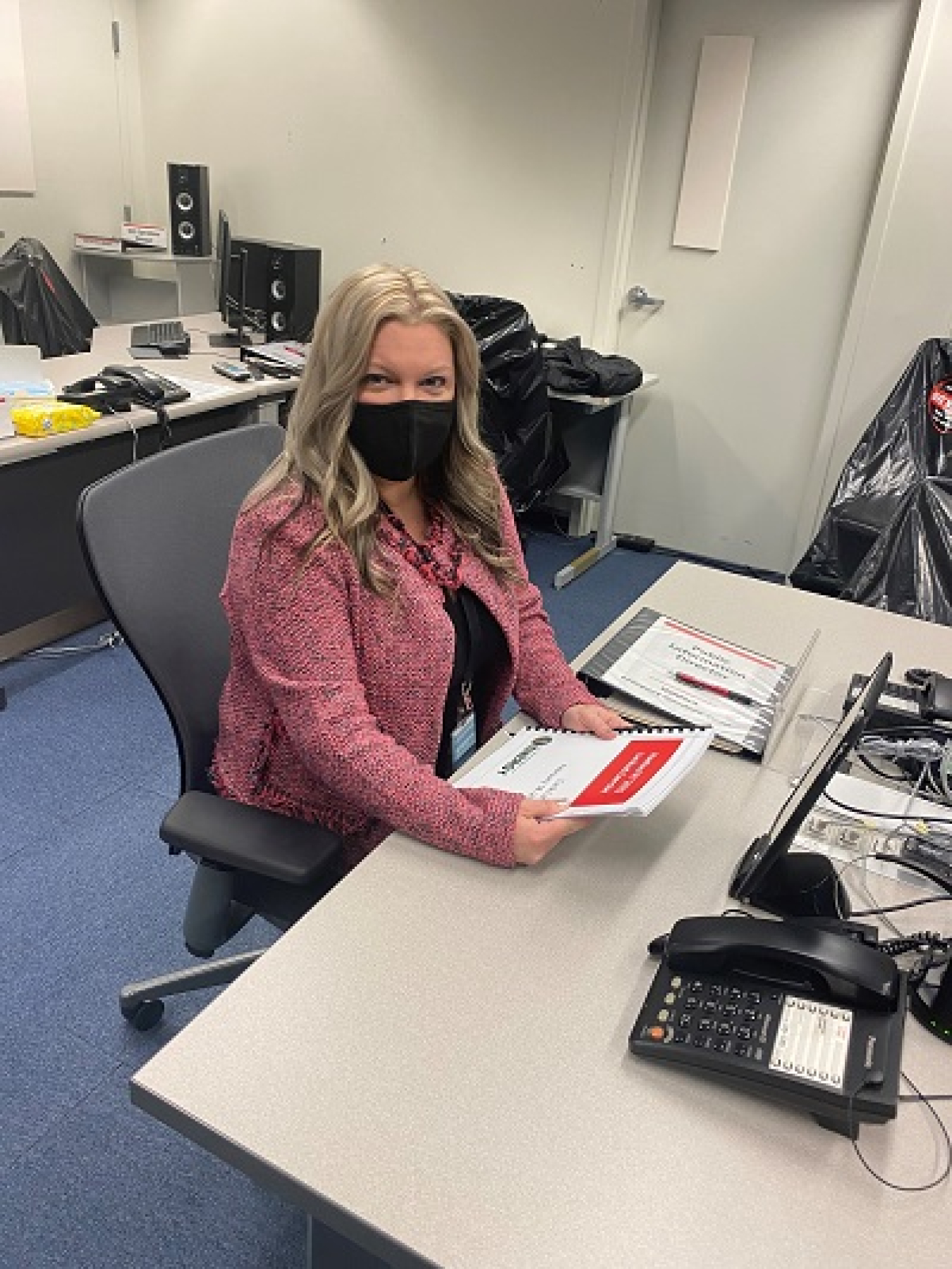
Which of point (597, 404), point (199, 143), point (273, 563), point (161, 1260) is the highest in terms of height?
Result: point (199, 143)

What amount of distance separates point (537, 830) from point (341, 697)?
0.94ft

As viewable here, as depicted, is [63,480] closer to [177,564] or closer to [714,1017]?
[177,564]

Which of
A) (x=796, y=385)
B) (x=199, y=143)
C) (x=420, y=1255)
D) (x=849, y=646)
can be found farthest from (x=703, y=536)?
(x=420, y=1255)

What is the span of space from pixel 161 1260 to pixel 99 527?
3.42 feet

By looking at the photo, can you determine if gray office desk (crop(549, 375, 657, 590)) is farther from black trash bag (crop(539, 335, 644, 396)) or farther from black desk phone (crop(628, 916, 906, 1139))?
black desk phone (crop(628, 916, 906, 1139))

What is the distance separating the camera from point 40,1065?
1642 mm

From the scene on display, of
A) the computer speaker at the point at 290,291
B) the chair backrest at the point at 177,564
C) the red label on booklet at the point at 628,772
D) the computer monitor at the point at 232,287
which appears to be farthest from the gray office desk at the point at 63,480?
the red label on booklet at the point at 628,772

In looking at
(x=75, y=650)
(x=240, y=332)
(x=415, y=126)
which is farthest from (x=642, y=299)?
(x=75, y=650)

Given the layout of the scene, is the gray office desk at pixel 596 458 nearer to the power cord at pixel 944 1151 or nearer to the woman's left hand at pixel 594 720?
the woman's left hand at pixel 594 720

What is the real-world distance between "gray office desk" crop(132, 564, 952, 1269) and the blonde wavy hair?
0.41 metres

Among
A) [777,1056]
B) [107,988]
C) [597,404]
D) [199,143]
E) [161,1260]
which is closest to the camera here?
[777,1056]

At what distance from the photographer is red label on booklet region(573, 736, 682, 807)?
1091 mm

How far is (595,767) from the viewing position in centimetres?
120

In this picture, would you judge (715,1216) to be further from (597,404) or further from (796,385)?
(796,385)
